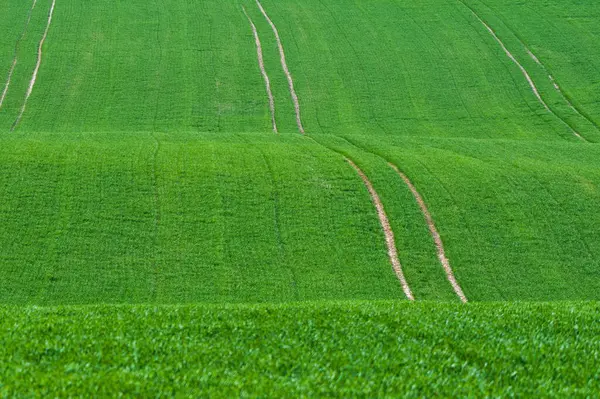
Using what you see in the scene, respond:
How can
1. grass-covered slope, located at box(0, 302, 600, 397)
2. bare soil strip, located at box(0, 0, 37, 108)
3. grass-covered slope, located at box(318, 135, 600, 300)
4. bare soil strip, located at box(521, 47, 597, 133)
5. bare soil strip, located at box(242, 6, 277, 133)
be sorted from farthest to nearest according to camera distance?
bare soil strip, located at box(521, 47, 597, 133)
bare soil strip, located at box(0, 0, 37, 108)
bare soil strip, located at box(242, 6, 277, 133)
grass-covered slope, located at box(318, 135, 600, 300)
grass-covered slope, located at box(0, 302, 600, 397)

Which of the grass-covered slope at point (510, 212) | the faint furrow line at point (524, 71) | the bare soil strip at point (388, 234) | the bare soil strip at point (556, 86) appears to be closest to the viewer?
the bare soil strip at point (388, 234)

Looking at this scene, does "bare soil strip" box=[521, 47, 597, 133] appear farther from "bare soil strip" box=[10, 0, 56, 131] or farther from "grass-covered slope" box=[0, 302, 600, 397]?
"bare soil strip" box=[10, 0, 56, 131]

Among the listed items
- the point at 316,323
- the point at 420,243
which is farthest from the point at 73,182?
the point at 316,323

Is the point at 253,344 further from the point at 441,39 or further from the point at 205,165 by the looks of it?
the point at 441,39

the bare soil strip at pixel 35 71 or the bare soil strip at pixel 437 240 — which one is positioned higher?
the bare soil strip at pixel 437 240

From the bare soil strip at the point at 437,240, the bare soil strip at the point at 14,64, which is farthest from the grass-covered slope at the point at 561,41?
the bare soil strip at the point at 14,64

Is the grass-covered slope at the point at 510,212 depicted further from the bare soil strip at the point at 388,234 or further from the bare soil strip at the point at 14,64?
the bare soil strip at the point at 14,64

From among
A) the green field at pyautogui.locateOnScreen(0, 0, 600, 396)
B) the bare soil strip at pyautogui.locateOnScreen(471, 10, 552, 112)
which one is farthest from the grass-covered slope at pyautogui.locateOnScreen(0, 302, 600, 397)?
the bare soil strip at pyautogui.locateOnScreen(471, 10, 552, 112)
